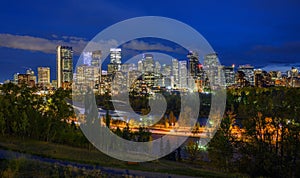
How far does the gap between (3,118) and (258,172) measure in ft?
42.2

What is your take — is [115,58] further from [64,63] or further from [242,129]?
[64,63]

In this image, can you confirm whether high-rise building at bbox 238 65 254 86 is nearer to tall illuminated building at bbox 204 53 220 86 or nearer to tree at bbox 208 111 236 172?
tall illuminated building at bbox 204 53 220 86

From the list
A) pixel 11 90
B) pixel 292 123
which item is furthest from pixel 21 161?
pixel 11 90

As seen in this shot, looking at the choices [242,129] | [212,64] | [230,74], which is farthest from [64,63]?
[242,129]

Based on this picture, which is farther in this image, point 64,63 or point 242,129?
point 64,63

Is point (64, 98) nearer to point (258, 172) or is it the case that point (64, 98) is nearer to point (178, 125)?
point (258, 172)

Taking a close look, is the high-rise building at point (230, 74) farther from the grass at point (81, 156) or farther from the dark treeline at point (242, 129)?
the grass at point (81, 156)

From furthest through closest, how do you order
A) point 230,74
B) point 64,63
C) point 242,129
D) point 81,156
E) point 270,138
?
point 230,74 < point 64,63 < point 242,129 < point 270,138 < point 81,156

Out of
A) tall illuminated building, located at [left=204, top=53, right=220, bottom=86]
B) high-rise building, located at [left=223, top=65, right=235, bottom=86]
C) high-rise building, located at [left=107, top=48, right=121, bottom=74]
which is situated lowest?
high-rise building, located at [left=107, top=48, right=121, bottom=74]

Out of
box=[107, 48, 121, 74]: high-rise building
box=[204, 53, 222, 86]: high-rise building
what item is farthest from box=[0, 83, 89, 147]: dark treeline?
box=[204, 53, 222, 86]: high-rise building

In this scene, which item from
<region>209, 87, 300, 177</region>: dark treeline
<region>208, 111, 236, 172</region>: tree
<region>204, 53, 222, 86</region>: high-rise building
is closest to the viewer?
<region>209, 87, 300, 177</region>: dark treeline

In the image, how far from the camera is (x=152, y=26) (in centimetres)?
877

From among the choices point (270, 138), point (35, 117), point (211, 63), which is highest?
point (211, 63)

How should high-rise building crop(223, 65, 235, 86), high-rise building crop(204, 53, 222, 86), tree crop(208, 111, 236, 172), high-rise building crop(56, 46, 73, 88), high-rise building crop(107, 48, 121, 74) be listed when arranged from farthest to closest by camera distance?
high-rise building crop(223, 65, 235, 86), high-rise building crop(56, 46, 73, 88), high-rise building crop(204, 53, 222, 86), tree crop(208, 111, 236, 172), high-rise building crop(107, 48, 121, 74)
